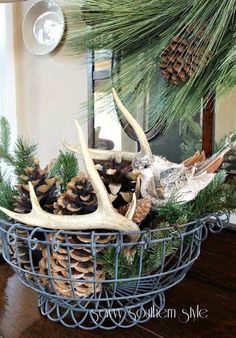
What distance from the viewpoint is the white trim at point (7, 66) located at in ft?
4.70

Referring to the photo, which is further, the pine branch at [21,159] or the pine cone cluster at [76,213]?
the pine branch at [21,159]

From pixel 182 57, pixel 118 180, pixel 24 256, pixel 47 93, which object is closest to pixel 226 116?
pixel 182 57

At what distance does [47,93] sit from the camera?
132cm

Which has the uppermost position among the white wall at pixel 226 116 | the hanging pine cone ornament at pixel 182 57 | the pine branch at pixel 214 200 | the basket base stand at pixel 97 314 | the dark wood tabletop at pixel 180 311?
the hanging pine cone ornament at pixel 182 57

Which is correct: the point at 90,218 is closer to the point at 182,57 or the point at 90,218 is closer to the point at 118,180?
the point at 118,180

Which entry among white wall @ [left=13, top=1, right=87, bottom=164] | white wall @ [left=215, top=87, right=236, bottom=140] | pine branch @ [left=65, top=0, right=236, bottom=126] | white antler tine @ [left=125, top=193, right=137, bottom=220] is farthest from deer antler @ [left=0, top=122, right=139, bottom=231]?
white wall @ [left=13, top=1, right=87, bottom=164]

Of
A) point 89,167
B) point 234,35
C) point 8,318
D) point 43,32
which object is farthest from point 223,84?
point 43,32

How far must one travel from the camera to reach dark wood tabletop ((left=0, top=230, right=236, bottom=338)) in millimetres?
441

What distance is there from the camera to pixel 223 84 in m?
0.50

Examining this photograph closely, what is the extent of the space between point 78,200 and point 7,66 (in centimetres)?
121

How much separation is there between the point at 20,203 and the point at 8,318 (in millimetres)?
159

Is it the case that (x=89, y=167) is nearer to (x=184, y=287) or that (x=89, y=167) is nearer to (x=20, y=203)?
(x=20, y=203)

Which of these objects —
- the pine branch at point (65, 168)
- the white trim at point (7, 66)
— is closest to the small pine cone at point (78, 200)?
the pine branch at point (65, 168)

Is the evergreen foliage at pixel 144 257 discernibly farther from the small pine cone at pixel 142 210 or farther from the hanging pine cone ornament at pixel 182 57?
the hanging pine cone ornament at pixel 182 57
